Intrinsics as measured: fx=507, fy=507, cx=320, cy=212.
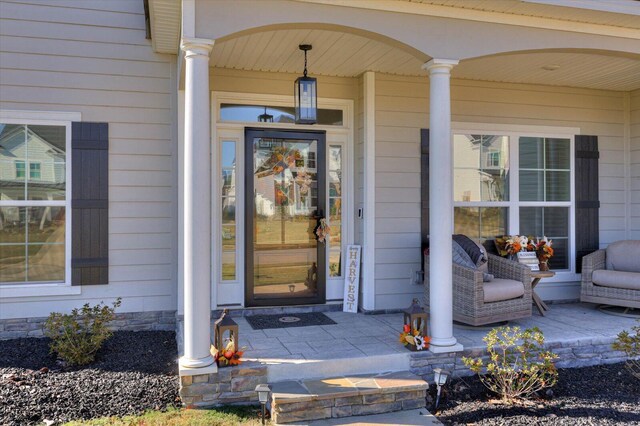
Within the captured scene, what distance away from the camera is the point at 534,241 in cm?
578

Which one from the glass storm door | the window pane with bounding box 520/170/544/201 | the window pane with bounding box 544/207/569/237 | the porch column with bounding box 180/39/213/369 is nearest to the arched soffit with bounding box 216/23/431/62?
the porch column with bounding box 180/39/213/369

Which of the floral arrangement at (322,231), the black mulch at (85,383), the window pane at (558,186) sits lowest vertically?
the black mulch at (85,383)

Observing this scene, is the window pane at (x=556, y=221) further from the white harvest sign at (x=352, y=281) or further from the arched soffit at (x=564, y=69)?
the white harvest sign at (x=352, y=281)

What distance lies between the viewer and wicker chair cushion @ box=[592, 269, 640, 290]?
5.17 meters

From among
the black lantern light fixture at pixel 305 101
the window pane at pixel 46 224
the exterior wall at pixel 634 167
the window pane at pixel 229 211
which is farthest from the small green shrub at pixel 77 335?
the exterior wall at pixel 634 167

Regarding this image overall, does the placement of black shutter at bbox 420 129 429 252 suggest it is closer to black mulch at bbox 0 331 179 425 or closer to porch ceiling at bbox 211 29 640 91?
porch ceiling at bbox 211 29 640 91

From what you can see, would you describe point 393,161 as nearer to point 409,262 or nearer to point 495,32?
point 409,262

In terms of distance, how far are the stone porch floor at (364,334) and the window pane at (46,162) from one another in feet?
6.97

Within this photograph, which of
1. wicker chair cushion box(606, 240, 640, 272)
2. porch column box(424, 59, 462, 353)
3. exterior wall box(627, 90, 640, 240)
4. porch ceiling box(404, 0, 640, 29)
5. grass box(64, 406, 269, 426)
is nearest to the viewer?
grass box(64, 406, 269, 426)

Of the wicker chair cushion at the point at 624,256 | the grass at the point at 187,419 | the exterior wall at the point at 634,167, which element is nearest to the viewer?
the grass at the point at 187,419

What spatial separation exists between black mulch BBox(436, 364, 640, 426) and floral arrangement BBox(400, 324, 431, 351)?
0.33 meters

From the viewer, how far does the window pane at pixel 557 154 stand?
19.8ft

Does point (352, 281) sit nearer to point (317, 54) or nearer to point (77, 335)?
point (317, 54)

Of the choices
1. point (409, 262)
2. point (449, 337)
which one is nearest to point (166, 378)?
point (449, 337)
